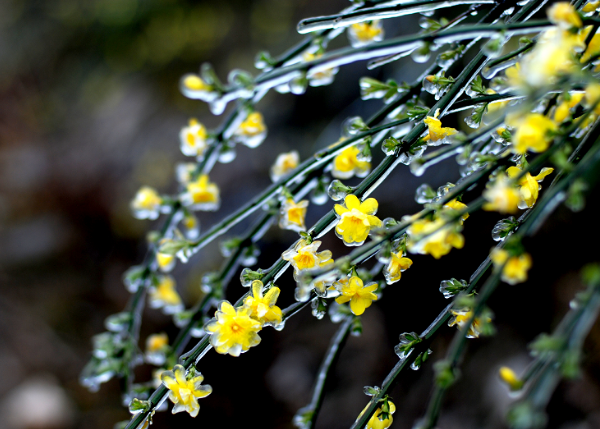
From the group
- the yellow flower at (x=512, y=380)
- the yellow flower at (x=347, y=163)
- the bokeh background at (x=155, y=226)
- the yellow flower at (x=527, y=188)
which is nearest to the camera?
the yellow flower at (x=512, y=380)

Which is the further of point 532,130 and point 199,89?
point 199,89

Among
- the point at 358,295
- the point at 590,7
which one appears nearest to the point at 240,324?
the point at 358,295

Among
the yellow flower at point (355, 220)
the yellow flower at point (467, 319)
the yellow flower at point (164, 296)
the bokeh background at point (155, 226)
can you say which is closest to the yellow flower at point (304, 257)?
the yellow flower at point (355, 220)

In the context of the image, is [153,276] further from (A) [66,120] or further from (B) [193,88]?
(A) [66,120]

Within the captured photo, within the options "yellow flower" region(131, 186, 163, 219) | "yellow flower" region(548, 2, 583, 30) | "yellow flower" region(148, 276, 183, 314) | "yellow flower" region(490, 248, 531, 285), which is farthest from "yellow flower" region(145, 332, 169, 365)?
"yellow flower" region(548, 2, 583, 30)

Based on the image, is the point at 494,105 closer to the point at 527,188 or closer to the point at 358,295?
the point at 527,188

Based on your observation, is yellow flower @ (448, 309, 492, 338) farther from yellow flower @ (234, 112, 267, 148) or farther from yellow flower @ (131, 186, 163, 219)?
yellow flower @ (131, 186, 163, 219)

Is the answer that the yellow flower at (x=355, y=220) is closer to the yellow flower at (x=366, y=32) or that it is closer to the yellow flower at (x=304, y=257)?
the yellow flower at (x=304, y=257)
